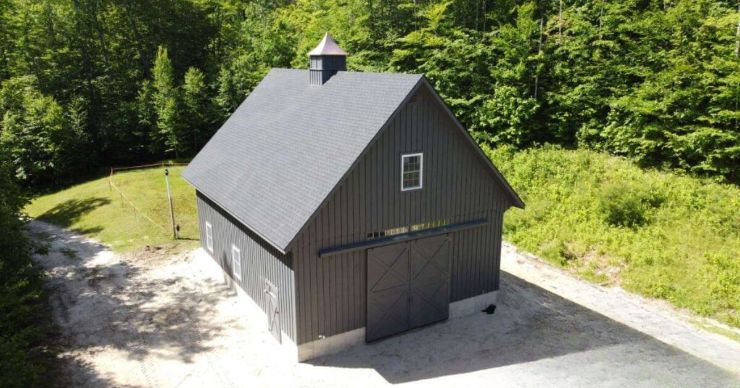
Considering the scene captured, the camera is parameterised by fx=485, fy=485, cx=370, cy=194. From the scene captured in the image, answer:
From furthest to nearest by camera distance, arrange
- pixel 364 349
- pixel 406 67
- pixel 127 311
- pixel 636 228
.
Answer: pixel 406 67 < pixel 636 228 < pixel 127 311 < pixel 364 349

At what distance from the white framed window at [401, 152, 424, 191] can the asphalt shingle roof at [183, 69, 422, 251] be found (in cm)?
157

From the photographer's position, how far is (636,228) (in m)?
20.2

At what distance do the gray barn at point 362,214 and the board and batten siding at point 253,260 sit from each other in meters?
0.07

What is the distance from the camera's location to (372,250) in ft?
44.4

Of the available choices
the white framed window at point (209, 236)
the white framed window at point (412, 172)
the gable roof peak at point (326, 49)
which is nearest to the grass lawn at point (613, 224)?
the white framed window at point (209, 236)

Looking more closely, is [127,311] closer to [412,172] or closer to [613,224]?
[412,172]

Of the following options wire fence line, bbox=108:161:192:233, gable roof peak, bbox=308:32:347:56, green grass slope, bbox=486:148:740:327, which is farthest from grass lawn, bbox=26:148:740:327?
gable roof peak, bbox=308:32:347:56

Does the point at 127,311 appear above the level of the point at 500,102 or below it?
below

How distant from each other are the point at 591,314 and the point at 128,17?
43.9m

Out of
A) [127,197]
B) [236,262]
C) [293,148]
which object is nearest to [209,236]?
[236,262]

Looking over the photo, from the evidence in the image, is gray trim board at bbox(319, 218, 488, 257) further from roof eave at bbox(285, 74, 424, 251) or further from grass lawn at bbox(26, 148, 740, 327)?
grass lawn at bbox(26, 148, 740, 327)

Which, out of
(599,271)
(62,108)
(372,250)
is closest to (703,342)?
(599,271)

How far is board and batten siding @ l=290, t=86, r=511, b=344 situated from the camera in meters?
12.7

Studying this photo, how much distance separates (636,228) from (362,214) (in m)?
13.3
